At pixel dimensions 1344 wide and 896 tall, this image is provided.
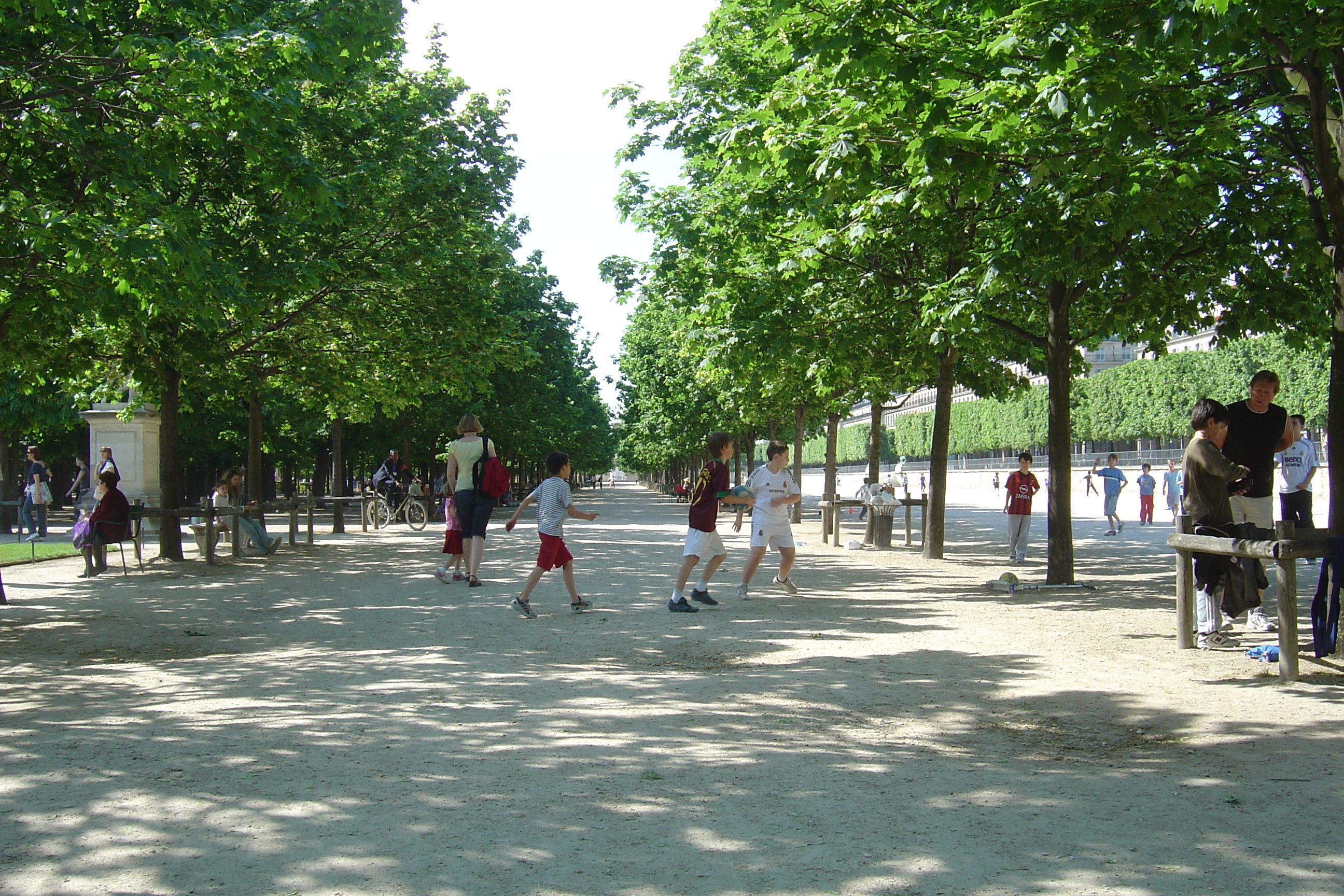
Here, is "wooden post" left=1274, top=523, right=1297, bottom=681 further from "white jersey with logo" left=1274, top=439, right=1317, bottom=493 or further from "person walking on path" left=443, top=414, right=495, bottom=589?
"person walking on path" left=443, top=414, right=495, bottom=589

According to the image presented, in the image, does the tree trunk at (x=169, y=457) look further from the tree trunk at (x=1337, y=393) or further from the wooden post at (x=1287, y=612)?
the tree trunk at (x=1337, y=393)

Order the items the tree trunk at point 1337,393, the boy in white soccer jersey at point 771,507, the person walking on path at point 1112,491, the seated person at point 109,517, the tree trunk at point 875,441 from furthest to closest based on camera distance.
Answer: the person walking on path at point 1112,491
the tree trunk at point 875,441
the seated person at point 109,517
the boy in white soccer jersey at point 771,507
the tree trunk at point 1337,393

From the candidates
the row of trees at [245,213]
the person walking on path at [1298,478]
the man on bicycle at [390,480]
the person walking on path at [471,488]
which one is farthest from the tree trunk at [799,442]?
the person walking on path at [471,488]

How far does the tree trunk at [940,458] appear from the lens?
18.3 metres

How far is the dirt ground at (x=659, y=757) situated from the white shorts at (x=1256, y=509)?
1056 millimetres

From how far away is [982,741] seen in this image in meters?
6.12

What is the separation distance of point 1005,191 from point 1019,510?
282 inches

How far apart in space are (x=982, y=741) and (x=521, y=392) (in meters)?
36.5

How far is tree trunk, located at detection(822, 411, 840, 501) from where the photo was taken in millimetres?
28578

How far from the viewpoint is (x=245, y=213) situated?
15.8 metres

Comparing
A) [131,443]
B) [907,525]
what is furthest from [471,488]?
[131,443]

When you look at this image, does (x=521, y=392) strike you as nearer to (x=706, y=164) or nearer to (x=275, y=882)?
(x=706, y=164)

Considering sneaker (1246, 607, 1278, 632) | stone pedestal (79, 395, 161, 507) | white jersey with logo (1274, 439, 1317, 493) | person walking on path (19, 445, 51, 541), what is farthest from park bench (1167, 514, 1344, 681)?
person walking on path (19, 445, 51, 541)

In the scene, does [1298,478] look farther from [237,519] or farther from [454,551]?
[237,519]
